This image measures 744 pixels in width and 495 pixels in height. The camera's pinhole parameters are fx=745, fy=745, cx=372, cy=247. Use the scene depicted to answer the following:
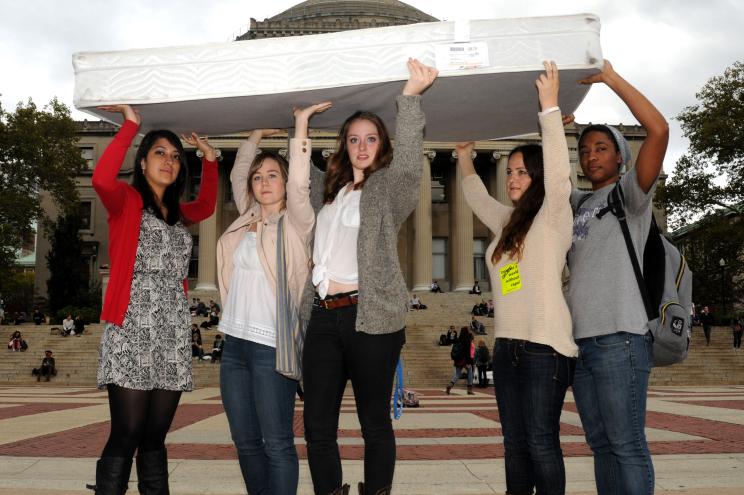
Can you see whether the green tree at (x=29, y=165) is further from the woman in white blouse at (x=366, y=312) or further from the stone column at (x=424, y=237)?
the woman in white blouse at (x=366, y=312)

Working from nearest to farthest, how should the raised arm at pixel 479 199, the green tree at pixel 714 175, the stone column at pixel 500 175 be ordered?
the raised arm at pixel 479 199 < the green tree at pixel 714 175 < the stone column at pixel 500 175

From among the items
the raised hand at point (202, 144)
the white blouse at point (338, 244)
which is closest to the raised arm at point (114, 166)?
the raised hand at point (202, 144)

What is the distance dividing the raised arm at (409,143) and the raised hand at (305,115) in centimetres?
46

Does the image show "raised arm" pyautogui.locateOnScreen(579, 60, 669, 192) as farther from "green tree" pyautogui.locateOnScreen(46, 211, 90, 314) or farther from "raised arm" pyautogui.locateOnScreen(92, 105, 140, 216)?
"green tree" pyautogui.locateOnScreen(46, 211, 90, 314)

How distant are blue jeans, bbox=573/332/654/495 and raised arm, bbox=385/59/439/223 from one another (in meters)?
1.22

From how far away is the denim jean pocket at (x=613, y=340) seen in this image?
12.4 feet

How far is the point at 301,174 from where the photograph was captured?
4059 mm

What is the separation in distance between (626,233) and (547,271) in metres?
0.45

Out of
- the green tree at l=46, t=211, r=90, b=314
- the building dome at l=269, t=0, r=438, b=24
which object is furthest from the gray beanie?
the building dome at l=269, t=0, r=438, b=24

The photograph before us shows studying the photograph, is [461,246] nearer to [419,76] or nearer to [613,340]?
[613,340]

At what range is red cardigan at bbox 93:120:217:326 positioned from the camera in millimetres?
3932

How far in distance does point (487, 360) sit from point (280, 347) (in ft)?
64.7

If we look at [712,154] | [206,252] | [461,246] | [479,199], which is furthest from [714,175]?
[479,199]

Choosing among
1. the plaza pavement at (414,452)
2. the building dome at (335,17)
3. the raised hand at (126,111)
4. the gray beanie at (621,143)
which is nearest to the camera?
the raised hand at (126,111)
